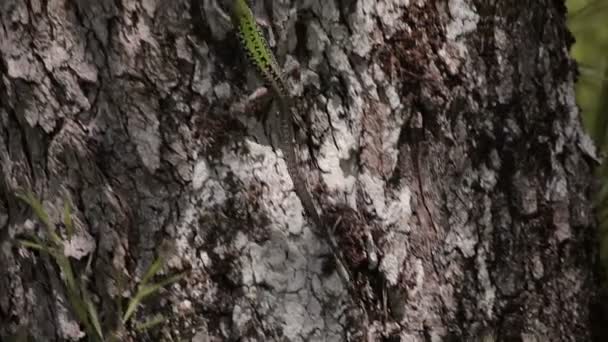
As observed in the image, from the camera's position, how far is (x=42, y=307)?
1404 mm

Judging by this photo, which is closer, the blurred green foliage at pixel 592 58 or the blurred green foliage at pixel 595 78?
the blurred green foliage at pixel 595 78

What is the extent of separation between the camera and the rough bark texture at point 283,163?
1250 millimetres

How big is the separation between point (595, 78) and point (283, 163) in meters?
0.90

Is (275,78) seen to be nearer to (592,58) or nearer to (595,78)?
(595,78)

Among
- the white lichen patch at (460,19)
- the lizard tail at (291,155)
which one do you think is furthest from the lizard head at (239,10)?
the white lichen patch at (460,19)

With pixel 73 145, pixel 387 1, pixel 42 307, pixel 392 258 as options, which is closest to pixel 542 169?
pixel 392 258

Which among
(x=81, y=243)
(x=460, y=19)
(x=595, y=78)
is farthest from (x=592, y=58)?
(x=81, y=243)

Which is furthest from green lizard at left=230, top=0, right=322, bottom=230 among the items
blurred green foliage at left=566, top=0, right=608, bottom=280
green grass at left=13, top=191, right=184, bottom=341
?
blurred green foliage at left=566, top=0, right=608, bottom=280

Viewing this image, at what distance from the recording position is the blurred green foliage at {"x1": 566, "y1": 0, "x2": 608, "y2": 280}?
163cm

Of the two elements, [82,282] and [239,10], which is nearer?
[239,10]

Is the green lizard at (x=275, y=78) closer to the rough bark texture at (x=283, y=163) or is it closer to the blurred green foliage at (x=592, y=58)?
the rough bark texture at (x=283, y=163)

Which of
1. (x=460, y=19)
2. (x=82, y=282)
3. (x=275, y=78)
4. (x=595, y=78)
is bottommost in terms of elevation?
(x=82, y=282)

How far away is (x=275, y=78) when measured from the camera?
1.26 m

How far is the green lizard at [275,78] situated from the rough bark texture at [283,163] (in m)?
0.02
